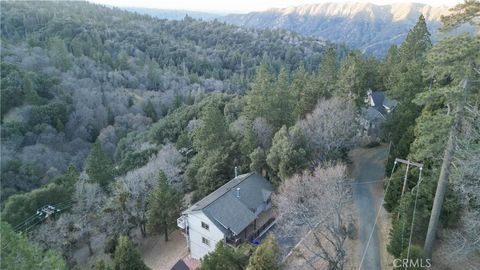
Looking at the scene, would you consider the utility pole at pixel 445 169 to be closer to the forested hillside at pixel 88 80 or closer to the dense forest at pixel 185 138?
the dense forest at pixel 185 138

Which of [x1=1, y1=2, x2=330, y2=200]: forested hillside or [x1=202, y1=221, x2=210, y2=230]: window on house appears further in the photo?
[x1=1, y1=2, x2=330, y2=200]: forested hillside

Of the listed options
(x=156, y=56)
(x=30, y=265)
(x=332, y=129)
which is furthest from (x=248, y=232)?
(x=156, y=56)

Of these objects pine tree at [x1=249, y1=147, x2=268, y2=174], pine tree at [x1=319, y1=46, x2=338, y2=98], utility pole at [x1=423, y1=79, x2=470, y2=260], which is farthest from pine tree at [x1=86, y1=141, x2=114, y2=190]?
utility pole at [x1=423, y1=79, x2=470, y2=260]

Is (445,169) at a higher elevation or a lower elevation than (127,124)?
higher

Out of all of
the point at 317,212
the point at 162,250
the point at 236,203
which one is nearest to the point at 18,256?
the point at 317,212

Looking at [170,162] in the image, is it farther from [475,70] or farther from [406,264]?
[475,70]

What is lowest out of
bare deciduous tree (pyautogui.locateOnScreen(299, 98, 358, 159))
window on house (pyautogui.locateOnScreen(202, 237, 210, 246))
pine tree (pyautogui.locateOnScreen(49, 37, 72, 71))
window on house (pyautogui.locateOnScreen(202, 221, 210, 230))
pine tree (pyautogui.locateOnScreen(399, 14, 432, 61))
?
pine tree (pyautogui.locateOnScreen(49, 37, 72, 71))

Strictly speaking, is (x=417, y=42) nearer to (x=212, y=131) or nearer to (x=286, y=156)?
(x=286, y=156)
